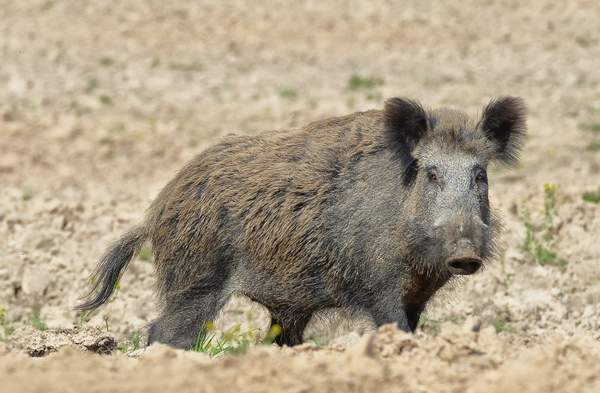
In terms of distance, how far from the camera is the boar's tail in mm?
7367

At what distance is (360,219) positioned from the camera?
22.0 feet

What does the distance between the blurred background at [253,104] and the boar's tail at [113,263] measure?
2.23 feet

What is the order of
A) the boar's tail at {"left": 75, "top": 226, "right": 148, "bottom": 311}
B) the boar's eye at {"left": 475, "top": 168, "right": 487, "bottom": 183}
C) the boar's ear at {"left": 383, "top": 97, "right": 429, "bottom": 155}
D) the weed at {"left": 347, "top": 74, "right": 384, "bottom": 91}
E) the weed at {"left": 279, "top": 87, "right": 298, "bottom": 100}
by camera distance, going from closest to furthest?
the boar's eye at {"left": 475, "top": 168, "right": 487, "bottom": 183}, the boar's ear at {"left": 383, "top": 97, "right": 429, "bottom": 155}, the boar's tail at {"left": 75, "top": 226, "right": 148, "bottom": 311}, the weed at {"left": 279, "top": 87, "right": 298, "bottom": 100}, the weed at {"left": 347, "top": 74, "right": 384, "bottom": 91}

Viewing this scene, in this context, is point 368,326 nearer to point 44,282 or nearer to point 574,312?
point 574,312

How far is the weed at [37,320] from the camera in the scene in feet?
25.2

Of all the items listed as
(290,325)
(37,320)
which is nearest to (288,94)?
(37,320)

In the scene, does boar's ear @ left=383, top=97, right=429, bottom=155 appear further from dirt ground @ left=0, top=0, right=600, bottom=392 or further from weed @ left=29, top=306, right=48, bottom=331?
weed @ left=29, top=306, right=48, bottom=331

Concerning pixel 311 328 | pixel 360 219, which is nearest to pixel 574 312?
pixel 311 328

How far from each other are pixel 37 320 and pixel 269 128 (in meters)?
7.79

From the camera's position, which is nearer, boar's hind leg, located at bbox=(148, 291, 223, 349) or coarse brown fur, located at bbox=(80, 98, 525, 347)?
coarse brown fur, located at bbox=(80, 98, 525, 347)

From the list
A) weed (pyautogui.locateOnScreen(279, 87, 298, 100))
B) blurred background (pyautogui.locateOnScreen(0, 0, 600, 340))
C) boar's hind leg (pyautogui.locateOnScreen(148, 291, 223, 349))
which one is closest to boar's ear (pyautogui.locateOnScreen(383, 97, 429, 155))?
blurred background (pyautogui.locateOnScreen(0, 0, 600, 340))

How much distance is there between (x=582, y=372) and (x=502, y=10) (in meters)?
18.4

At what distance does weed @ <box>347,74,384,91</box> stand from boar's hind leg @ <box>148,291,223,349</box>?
10.9 meters

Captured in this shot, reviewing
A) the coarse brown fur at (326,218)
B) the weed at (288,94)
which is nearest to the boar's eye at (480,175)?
the coarse brown fur at (326,218)
